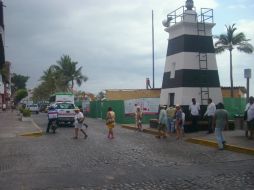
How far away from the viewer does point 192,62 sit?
25031 mm

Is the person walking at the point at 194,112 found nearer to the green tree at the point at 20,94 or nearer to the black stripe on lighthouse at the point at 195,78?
the black stripe on lighthouse at the point at 195,78

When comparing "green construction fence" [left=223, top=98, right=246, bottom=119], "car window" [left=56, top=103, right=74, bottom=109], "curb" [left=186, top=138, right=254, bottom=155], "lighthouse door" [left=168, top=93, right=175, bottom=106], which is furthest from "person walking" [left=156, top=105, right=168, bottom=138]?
"car window" [left=56, top=103, right=74, bottom=109]

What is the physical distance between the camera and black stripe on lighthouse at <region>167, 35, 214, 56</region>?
25000 millimetres

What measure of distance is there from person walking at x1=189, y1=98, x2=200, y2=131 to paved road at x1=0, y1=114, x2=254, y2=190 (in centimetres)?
592

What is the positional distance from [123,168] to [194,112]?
11944 millimetres

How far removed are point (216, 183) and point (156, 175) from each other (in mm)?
1625

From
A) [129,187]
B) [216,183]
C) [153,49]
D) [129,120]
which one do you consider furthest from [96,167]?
[153,49]

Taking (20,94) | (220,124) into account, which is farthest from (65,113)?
(20,94)

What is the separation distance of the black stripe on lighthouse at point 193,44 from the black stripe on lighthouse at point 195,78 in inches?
48.9

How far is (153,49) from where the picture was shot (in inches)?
2037

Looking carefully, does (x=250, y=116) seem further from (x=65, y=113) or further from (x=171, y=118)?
(x=65, y=113)

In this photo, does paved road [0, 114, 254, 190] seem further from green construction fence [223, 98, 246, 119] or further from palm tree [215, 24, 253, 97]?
palm tree [215, 24, 253, 97]

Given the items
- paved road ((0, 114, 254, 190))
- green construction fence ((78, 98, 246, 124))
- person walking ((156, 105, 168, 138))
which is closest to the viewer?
paved road ((0, 114, 254, 190))

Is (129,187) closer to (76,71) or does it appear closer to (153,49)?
(153,49)
